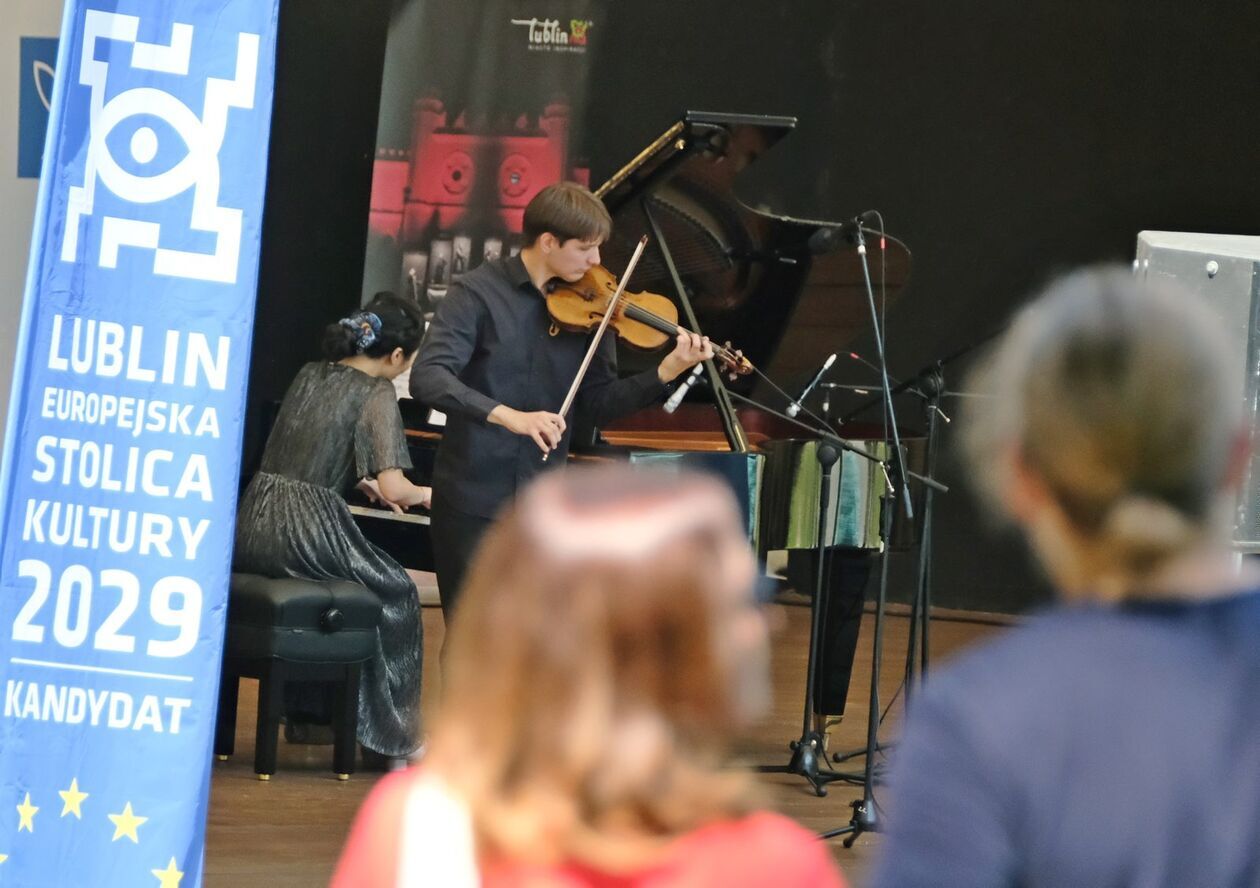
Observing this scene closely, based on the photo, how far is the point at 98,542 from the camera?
2672mm

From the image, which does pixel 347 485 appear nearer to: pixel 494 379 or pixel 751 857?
pixel 494 379

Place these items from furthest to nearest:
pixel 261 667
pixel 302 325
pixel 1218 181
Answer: pixel 1218 181, pixel 302 325, pixel 261 667

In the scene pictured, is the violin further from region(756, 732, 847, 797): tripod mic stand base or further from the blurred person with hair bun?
the blurred person with hair bun

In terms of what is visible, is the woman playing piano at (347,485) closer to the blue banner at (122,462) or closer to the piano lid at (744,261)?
the piano lid at (744,261)

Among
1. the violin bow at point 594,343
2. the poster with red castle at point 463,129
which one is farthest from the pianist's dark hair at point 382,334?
the poster with red castle at point 463,129

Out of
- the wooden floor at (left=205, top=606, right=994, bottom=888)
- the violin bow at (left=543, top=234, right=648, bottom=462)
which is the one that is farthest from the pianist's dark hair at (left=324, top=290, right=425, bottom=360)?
the wooden floor at (left=205, top=606, right=994, bottom=888)

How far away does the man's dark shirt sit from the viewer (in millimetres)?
4043

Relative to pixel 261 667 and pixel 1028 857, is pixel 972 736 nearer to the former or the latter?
pixel 1028 857

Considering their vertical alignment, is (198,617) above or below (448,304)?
below

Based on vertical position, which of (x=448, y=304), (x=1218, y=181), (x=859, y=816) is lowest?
(x=859, y=816)

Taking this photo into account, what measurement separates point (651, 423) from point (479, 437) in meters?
1.78

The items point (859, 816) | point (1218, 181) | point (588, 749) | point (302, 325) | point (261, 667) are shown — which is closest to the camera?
point (588, 749)

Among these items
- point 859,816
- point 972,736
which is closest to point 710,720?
point 972,736

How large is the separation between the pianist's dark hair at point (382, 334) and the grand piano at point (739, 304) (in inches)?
24.5
